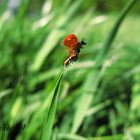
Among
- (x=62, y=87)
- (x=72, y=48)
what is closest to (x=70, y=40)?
(x=72, y=48)

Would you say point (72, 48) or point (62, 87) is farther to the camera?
point (62, 87)

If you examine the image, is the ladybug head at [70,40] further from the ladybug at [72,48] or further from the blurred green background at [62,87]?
the blurred green background at [62,87]

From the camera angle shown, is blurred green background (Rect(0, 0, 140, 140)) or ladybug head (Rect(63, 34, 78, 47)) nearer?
ladybug head (Rect(63, 34, 78, 47))

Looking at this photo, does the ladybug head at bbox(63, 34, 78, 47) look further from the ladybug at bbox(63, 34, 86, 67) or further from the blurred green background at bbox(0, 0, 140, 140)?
the blurred green background at bbox(0, 0, 140, 140)

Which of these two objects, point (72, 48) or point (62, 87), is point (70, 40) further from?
point (62, 87)

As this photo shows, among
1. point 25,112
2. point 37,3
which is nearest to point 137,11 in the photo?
point 37,3

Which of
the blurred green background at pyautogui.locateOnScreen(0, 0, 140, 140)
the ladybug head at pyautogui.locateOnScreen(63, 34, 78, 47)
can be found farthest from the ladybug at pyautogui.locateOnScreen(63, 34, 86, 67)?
the blurred green background at pyautogui.locateOnScreen(0, 0, 140, 140)

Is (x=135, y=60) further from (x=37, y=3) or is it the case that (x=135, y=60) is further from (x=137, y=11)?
(x=37, y=3)

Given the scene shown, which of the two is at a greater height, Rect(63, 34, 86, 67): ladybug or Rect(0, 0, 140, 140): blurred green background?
Rect(0, 0, 140, 140): blurred green background

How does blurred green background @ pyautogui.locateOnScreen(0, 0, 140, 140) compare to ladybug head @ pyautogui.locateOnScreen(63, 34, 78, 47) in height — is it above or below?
above

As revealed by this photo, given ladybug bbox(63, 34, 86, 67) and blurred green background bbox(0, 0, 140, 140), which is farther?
blurred green background bbox(0, 0, 140, 140)

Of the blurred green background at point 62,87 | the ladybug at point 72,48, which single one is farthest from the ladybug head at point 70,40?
the blurred green background at point 62,87
